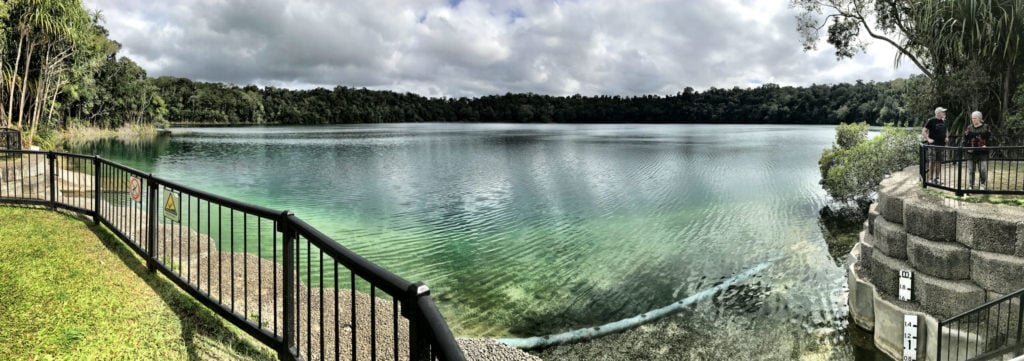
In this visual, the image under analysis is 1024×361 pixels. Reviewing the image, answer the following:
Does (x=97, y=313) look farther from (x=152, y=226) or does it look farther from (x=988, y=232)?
(x=988, y=232)

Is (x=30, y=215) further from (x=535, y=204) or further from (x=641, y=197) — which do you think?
(x=641, y=197)

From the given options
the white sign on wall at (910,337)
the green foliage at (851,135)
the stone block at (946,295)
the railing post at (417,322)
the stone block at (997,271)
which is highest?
the green foliage at (851,135)

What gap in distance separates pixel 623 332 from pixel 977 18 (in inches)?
566

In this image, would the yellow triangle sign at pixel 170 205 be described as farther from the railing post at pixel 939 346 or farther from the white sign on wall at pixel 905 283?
the white sign on wall at pixel 905 283

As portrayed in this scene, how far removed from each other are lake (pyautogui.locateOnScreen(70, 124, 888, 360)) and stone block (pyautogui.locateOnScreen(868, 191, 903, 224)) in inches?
71.8

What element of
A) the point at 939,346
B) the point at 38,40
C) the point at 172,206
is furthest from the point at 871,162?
the point at 38,40

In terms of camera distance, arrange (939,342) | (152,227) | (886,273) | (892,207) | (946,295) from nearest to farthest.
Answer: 1. (152,227)
2. (939,342)
3. (946,295)
4. (886,273)
5. (892,207)

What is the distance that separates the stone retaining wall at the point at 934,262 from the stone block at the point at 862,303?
0.05ft

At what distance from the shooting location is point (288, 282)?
3445 millimetres

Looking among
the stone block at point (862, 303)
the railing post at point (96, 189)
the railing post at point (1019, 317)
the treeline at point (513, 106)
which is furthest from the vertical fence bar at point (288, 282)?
the treeline at point (513, 106)

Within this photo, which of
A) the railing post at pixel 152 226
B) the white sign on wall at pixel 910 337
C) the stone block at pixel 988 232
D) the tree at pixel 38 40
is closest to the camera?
the railing post at pixel 152 226

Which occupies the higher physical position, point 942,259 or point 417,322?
point 417,322

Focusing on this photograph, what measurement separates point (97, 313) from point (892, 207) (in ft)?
30.8

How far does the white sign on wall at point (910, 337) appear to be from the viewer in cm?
675
